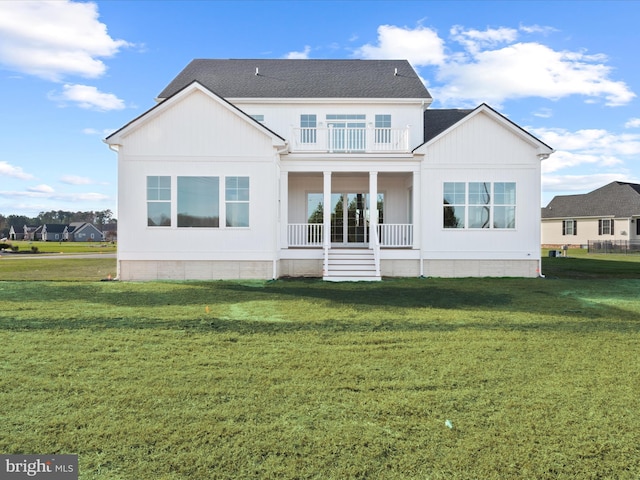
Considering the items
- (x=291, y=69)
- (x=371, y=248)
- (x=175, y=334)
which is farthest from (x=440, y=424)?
(x=291, y=69)

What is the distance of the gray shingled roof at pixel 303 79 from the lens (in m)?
19.2

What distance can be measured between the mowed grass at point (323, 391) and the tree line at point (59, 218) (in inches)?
5135

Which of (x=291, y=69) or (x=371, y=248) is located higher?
(x=291, y=69)

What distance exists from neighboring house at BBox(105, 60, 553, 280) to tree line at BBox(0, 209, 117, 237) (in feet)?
398

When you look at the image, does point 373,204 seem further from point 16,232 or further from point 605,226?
point 16,232

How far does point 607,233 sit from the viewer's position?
142 ft

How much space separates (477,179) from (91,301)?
1311 centimetres

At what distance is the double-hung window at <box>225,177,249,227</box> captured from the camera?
1515cm

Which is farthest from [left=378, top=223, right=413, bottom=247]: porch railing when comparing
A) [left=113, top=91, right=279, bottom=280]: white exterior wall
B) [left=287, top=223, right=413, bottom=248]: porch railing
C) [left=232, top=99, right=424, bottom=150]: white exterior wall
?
[left=113, top=91, right=279, bottom=280]: white exterior wall

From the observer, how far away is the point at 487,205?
53.2ft

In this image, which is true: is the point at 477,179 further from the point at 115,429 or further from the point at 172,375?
the point at 115,429

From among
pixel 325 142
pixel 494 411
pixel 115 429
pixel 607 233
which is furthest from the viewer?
pixel 607 233

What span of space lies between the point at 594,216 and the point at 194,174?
142ft

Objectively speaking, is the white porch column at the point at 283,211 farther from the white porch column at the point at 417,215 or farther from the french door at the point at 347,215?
the white porch column at the point at 417,215
